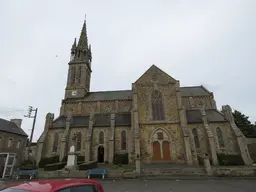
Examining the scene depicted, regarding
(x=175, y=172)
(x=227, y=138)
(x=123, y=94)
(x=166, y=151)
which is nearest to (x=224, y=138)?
(x=227, y=138)

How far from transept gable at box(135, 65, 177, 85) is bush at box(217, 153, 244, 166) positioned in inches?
510

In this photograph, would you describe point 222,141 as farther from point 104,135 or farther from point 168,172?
point 104,135

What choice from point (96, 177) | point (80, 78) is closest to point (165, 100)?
point (96, 177)

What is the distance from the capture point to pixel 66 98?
36.8 m

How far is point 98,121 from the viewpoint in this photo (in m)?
28.1

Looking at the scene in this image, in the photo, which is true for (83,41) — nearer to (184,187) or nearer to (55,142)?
(55,142)

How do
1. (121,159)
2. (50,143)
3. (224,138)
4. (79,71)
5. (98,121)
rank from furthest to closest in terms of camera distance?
(79,71) → (98,121) → (50,143) → (224,138) → (121,159)

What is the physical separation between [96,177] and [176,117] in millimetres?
14077

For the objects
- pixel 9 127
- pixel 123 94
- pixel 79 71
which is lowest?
pixel 9 127

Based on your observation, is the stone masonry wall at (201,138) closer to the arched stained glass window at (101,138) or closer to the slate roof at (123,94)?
the slate roof at (123,94)

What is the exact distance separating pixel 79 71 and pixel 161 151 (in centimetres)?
2765

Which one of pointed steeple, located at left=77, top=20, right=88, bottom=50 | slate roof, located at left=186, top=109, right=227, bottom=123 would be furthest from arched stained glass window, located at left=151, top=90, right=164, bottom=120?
pointed steeple, located at left=77, top=20, right=88, bottom=50

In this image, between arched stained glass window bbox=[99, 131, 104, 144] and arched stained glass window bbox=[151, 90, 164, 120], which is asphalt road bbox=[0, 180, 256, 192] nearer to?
arched stained glass window bbox=[151, 90, 164, 120]

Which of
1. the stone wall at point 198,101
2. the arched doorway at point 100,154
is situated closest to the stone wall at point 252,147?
the stone wall at point 198,101
